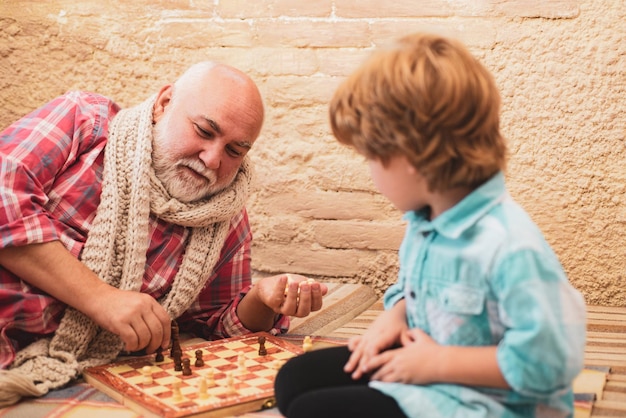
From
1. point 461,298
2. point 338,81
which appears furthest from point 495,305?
point 338,81

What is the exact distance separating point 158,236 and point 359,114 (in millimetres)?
1113

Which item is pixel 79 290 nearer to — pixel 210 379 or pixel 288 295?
pixel 210 379

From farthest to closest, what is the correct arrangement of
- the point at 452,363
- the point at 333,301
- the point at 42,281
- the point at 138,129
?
1. the point at 333,301
2. the point at 138,129
3. the point at 42,281
4. the point at 452,363

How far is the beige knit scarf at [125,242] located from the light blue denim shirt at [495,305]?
0.97 m

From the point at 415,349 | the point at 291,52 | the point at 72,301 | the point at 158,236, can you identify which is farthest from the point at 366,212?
the point at 415,349

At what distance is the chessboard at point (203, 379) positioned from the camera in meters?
1.71

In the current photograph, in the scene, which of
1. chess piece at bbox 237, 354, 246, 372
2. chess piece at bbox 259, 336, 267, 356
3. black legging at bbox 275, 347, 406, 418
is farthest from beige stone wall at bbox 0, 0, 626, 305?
black legging at bbox 275, 347, 406, 418

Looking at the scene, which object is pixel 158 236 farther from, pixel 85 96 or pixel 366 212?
pixel 366 212

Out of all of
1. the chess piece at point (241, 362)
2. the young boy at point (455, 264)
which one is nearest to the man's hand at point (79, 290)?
the chess piece at point (241, 362)

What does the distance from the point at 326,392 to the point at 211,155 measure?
3.20 feet

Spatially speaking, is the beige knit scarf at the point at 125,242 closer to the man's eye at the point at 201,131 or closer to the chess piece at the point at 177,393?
the man's eye at the point at 201,131

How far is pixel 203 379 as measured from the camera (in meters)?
1.77

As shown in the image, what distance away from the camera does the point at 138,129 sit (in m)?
2.18

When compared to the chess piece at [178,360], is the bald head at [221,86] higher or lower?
higher
